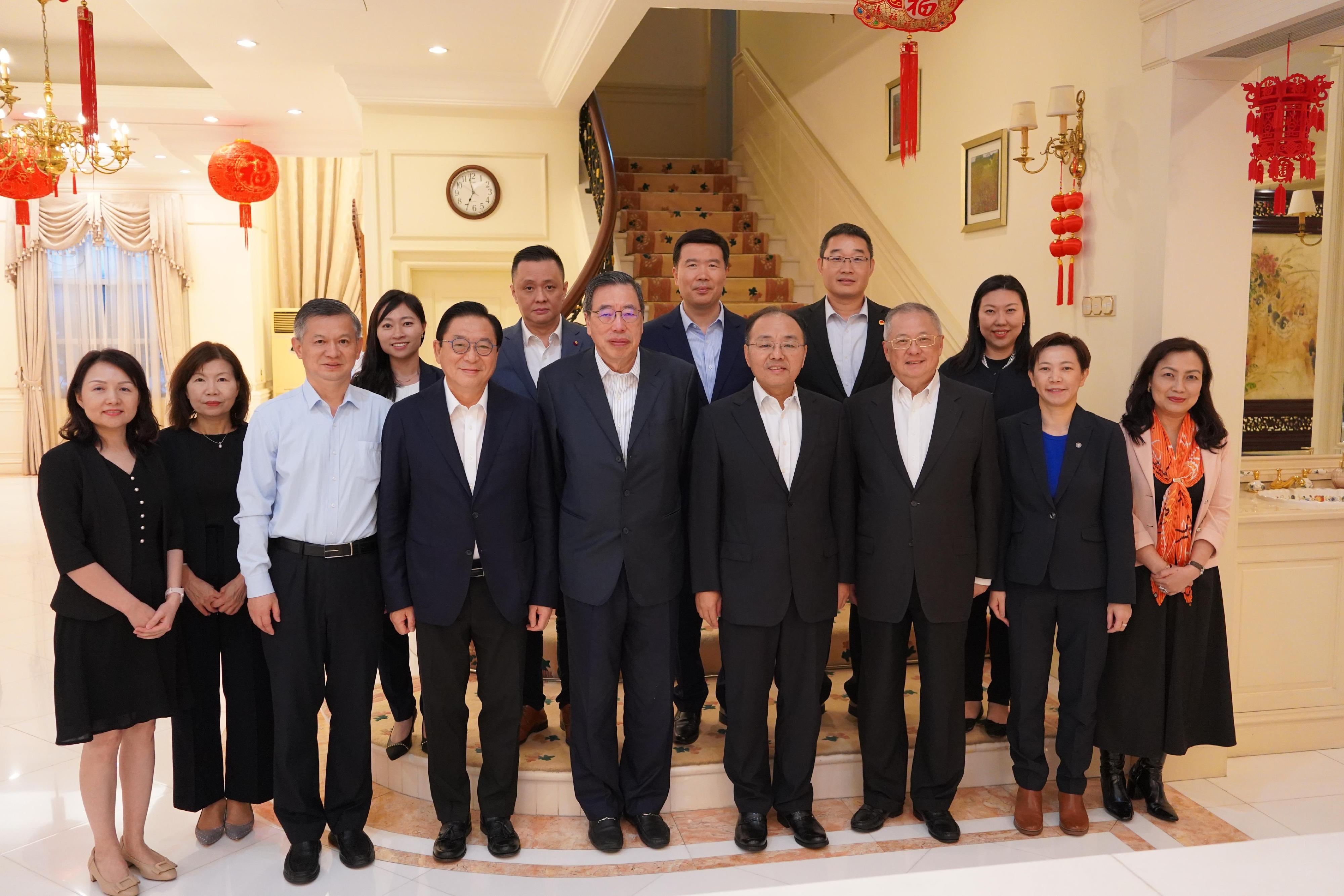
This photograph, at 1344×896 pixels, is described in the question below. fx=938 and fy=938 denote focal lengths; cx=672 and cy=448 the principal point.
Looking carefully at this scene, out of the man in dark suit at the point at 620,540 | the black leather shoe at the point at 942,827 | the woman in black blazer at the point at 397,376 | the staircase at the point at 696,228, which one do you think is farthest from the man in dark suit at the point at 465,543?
the staircase at the point at 696,228

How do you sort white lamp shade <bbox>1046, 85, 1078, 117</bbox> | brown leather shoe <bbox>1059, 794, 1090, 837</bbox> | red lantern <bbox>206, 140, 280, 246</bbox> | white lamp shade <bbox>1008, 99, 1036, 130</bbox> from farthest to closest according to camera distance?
red lantern <bbox>206, 140, 280, 246</bbox>, white lamp shade <bbox>1008, 99, 1036, 130</bbox>, white lamp shade <bbox>1046, 85, 1078, 117</bbox>, brown leather shoe <bbox>1059, 794, 1090, 837</bbox>

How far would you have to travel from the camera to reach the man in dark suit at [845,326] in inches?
132

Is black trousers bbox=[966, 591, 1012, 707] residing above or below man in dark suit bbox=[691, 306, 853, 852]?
below

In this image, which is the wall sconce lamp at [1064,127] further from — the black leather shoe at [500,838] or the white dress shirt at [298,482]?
the black leather shoe at [500,838]

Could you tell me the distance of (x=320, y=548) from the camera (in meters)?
2.84

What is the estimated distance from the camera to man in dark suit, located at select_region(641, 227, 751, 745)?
11.3 feet

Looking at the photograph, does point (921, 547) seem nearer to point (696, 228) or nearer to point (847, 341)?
point (847, 341)

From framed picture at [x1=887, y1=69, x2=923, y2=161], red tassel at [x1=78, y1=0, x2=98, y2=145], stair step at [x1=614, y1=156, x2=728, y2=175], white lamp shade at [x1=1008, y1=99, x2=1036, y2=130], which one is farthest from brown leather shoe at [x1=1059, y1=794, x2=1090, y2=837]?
stair step at [x1=614, y1=156, x2=728, y2=175]

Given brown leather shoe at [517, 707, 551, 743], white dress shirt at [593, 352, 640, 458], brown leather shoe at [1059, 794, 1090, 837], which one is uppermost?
white dress shirt at [593, 352, 640, 458]

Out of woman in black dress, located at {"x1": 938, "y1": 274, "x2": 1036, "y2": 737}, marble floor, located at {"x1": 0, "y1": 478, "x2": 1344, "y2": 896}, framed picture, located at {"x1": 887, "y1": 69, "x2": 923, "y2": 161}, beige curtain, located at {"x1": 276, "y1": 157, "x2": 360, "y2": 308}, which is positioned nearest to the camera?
marble floor, located at {"x1": 0, "y1": 478, "x2": 1344, "y2": 896}

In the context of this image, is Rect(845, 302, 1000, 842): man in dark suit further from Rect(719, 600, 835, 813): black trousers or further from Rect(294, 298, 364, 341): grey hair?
Rect(294, 298, 364, 341): grey hair

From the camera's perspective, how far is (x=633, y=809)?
10.4ft

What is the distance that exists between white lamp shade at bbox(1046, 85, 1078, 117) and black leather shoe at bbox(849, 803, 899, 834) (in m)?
3.17

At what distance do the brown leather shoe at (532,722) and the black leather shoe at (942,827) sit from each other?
1487 mm
